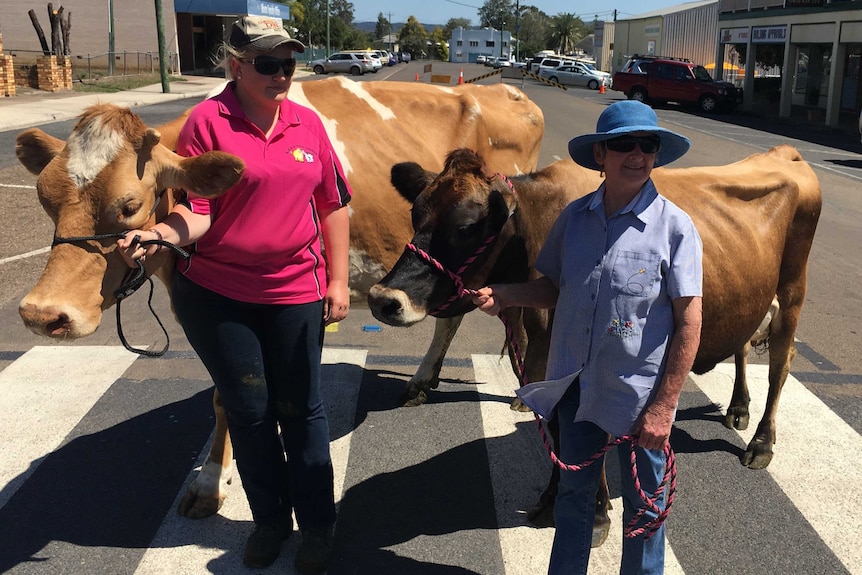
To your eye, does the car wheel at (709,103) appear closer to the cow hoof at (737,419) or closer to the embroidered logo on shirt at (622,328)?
the cow hoof at (737,419)

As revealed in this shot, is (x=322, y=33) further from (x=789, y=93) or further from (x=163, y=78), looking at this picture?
(x=789, y=93)

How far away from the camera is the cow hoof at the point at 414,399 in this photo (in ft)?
16.3

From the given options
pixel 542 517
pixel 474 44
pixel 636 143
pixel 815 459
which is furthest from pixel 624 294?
pixel 474 44

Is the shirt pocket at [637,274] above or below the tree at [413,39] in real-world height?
below

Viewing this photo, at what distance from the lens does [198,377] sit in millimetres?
5242

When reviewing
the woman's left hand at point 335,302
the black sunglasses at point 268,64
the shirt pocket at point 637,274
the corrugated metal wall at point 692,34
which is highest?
the corrugated metal wall at point 692,34

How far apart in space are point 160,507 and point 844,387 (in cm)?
444

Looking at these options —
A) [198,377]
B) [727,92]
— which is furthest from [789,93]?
[198,377]

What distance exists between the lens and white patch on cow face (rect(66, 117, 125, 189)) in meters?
2.61

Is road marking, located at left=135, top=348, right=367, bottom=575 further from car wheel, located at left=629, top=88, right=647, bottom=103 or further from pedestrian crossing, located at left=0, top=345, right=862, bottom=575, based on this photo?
car wheel, located at left=629, top=88, right=647, bottom=103

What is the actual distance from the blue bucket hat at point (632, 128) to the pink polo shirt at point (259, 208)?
1062 millimetres

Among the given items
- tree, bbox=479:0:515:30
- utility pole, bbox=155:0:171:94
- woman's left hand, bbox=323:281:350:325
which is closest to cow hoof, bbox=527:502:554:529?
woman's left hand, bbox=323:281:350:325

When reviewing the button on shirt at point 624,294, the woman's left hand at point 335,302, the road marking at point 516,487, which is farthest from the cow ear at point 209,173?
the road marking at point 516,487

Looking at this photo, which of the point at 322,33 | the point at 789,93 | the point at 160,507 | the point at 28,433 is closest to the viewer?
the point at 160,507
